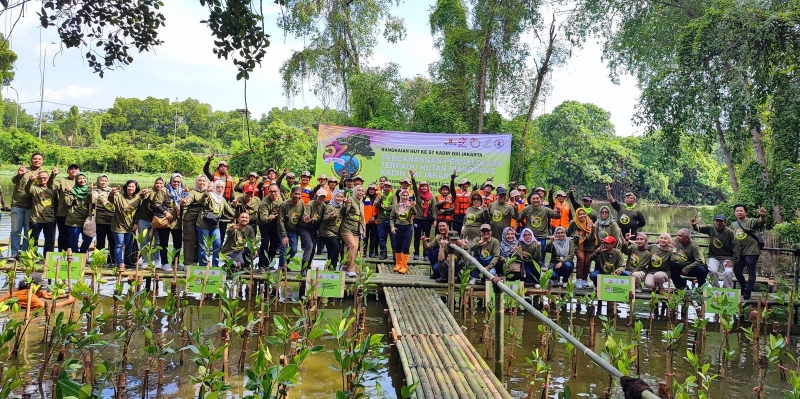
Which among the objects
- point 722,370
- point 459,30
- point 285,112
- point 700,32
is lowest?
point 722,370

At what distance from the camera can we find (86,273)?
28.4 feet

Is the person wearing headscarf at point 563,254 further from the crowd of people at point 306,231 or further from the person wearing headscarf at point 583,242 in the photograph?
the person wearing headscarf at point 583,242

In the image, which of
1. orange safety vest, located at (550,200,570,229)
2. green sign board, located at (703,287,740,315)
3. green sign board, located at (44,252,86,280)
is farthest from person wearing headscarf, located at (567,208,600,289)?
green sign board, located at (44,252,86,280)

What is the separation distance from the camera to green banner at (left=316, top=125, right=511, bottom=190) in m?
13.4

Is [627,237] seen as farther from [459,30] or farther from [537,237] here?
[459,30]

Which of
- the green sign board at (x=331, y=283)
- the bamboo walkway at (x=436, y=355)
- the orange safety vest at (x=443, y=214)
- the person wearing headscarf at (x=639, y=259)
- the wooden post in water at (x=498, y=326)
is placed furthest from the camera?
the orange safety vest at (x=443, y=214)

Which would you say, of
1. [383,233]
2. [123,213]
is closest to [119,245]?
[123,213]

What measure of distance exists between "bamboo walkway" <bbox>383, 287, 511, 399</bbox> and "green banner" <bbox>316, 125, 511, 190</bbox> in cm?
571

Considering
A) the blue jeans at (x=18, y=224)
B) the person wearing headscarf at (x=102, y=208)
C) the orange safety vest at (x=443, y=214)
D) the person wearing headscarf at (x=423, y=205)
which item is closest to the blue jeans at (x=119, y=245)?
the person wearing headscarf at (x=102, y=208)

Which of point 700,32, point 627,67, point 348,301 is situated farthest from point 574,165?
point 348,301

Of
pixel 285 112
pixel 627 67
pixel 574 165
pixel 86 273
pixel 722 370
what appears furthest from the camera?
pixel 285 112

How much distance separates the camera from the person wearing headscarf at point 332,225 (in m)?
9.34

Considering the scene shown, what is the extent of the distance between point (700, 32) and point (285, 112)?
181 ft

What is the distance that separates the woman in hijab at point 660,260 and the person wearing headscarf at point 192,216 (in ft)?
23.9
